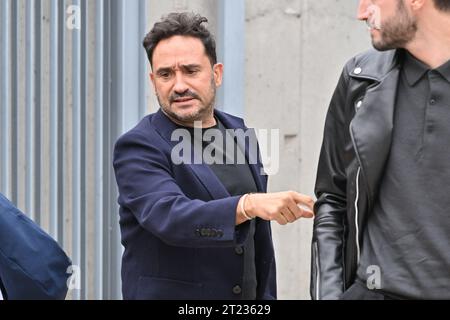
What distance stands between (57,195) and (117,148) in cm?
151

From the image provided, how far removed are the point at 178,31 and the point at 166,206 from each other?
0.64 meters

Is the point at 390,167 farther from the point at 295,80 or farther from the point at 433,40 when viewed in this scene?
the point at 295,80

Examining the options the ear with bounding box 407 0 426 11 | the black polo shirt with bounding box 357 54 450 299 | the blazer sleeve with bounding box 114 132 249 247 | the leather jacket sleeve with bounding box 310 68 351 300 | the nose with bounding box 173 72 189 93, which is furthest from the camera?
the nose with bounding box 173 72 189 93

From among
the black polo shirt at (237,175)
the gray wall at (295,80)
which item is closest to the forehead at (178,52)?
the black polo shirt at (237,175)

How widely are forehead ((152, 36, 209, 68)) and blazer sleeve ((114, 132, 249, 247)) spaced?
270 mm

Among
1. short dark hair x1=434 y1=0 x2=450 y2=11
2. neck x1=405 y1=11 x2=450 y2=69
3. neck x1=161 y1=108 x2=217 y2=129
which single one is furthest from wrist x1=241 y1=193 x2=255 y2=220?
short dark hair x1=434 y1=0 x2=450 y2=11

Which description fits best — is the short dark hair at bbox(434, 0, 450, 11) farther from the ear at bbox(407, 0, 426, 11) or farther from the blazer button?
the blazer button

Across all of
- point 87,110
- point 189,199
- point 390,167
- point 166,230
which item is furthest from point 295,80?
point 390,167

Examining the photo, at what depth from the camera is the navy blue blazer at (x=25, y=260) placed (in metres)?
2.92

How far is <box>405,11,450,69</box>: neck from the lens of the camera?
9.04 ft

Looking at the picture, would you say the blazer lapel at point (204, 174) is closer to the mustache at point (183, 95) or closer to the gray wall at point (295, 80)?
the mustache at point (183, 95)

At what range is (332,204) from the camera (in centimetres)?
292

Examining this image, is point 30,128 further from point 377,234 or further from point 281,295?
point 377,234

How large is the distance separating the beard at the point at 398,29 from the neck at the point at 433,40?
1.0 inches
